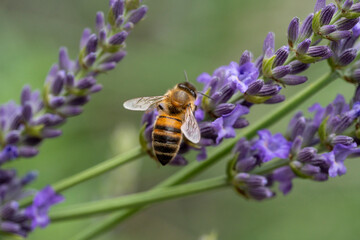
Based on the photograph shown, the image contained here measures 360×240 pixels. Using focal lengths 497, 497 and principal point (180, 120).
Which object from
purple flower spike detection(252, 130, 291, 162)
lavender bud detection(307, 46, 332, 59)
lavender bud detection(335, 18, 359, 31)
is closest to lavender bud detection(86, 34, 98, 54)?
purple flower spike detection(252, 130, 291, 162)

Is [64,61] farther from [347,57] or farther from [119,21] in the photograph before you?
[347,57]

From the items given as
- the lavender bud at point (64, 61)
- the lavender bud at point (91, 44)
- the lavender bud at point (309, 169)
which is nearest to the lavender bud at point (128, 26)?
the lavender bud at point (91, 44)

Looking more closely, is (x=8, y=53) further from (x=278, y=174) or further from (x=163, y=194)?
(x=278, y=174)

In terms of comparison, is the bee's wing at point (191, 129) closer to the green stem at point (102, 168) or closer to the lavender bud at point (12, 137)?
the green stem at point (102, 168)

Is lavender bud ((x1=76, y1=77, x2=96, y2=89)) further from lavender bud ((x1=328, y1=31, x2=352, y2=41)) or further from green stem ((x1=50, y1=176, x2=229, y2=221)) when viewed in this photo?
lavender bud ((x1=328, y1=31, x2=352, y2=41))

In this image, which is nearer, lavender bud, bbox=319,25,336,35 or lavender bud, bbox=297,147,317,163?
lavender bud, bbox=319,25,336,35

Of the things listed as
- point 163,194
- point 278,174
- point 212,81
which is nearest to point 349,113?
point 278,174
